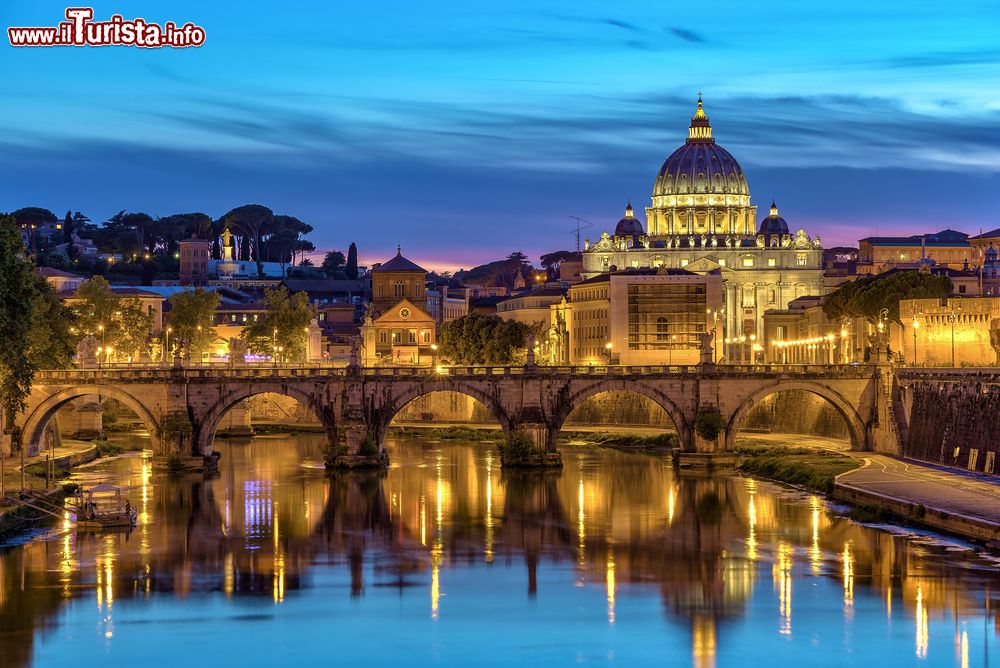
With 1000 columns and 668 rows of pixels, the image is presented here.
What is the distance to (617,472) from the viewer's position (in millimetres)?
86062

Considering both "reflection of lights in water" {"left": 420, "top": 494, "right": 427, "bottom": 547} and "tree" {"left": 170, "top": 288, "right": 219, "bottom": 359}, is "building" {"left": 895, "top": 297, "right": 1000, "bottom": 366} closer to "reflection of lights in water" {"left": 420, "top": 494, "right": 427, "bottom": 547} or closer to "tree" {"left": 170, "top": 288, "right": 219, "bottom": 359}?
"reflection of lights in water" {"left": 420, "top": 494, "right": 427, "bottom": 547}

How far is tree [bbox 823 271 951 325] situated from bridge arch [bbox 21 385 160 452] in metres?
48.2

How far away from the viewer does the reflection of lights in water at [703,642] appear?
44875mm

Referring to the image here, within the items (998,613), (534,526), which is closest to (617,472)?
(534,526)

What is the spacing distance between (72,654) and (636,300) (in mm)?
126101

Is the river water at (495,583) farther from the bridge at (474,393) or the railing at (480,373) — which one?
the railing at (480,373)

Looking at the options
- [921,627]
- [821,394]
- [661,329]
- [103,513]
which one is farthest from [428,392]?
[661,329]

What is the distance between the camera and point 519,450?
86.0 meters

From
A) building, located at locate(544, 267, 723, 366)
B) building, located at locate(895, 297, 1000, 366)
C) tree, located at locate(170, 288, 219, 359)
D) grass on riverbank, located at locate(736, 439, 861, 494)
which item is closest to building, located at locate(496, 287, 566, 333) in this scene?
building, located at locate(544, 267, 723, 366)

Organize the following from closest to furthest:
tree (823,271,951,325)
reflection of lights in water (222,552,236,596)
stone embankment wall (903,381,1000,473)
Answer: reflection of lights in water (222,552,236,596) < stone embankment wall (903,381,1000,473) < tree (823,271,951,325)

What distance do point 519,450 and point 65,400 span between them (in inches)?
929

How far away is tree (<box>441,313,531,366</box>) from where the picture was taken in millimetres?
140000

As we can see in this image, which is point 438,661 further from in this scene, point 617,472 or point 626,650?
point 617,472

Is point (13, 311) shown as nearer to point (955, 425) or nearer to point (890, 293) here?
point (955, 425)
